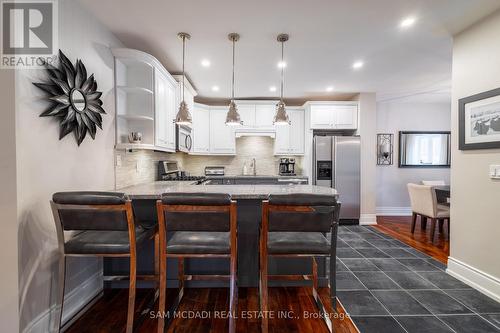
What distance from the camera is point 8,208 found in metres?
1.41

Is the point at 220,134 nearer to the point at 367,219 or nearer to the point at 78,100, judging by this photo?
the point at 78,100

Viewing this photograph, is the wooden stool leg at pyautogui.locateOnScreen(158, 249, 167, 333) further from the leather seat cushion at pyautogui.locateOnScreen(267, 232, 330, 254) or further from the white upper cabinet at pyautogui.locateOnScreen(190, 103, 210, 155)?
the white upper cabinet at pyautogui.locateOnScreen(190, 103, 210, 155)

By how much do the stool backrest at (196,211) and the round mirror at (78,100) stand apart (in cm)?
118

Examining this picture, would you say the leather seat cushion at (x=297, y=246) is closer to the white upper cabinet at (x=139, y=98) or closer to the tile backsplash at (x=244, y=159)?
the white upper cabinet at (x=139, y=98)

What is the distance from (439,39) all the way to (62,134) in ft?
12.5

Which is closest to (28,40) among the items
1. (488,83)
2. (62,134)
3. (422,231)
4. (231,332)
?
(62,134)

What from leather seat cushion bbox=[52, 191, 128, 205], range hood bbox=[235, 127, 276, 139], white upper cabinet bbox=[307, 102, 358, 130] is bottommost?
leather seat cushion bbox=[52, 191, 128, 205]

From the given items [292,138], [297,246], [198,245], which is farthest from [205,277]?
[292,138]

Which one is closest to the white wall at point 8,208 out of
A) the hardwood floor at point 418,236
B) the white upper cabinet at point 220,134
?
the white upper cabinet at point 220,134

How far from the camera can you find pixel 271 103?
477 cm

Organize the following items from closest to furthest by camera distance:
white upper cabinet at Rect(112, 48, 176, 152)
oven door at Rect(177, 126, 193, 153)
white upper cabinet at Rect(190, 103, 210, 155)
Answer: white upper cabinet at Rect(112, 48, 176, 152)
oven door at Rect(177, 126, 193, 153)
white upper cabinet at Rect(190, 103, 210, 155)

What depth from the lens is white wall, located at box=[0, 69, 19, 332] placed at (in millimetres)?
1397

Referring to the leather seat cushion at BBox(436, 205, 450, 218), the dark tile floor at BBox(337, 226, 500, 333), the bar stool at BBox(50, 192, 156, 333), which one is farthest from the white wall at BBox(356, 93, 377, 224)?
the bar stool at BBox(50, 192, 156, 333)

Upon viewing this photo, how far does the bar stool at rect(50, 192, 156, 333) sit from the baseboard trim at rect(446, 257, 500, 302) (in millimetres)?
3057
